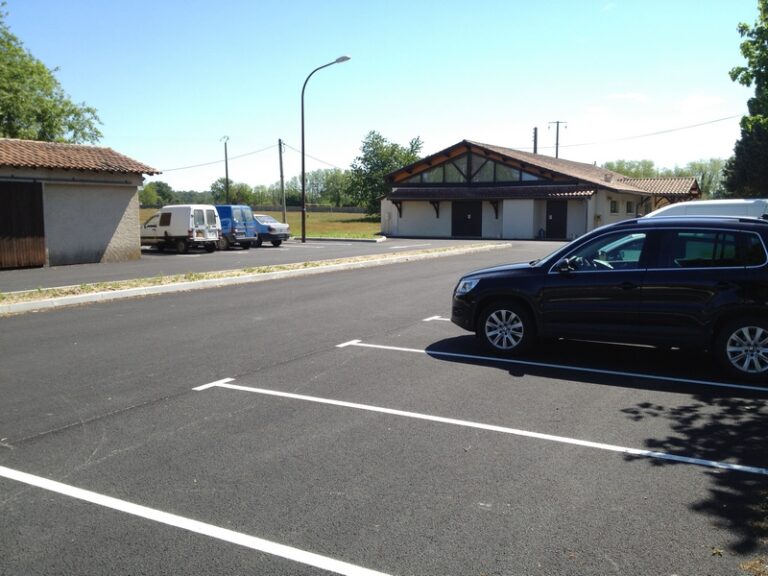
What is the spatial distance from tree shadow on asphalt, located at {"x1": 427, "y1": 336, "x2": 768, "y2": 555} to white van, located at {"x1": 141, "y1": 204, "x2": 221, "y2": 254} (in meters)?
20.1

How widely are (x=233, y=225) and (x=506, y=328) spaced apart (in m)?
22.9

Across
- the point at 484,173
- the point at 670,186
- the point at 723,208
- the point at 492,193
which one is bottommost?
the point at 723,208

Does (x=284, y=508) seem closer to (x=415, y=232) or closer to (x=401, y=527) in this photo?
(x=401, y=527)

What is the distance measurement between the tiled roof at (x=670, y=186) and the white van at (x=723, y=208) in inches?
1520

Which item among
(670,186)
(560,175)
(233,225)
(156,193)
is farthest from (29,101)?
(156,193)

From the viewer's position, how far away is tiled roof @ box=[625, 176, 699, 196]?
48.3m

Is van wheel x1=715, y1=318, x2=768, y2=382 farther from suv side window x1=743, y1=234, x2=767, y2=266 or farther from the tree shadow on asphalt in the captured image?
suv side window x1=743, y1=234, x2=767, y2=266

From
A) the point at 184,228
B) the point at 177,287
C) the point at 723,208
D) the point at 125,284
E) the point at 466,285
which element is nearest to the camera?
the point at 466,285

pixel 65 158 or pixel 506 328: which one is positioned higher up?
pixel 65 158

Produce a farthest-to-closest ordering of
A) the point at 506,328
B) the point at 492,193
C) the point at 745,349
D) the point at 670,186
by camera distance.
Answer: the point at 670,186 → the point at 492,193 → the point at 506,328 → the point at 745,349

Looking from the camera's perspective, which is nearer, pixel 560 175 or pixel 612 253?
pixel 612 253

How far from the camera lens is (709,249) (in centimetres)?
711

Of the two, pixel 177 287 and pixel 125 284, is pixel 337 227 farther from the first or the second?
pixel 125 284

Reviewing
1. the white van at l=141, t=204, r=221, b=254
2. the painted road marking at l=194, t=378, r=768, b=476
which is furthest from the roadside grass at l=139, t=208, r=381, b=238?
the painted road marking at l=194, t=378, r=768, b=476
